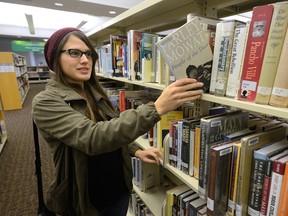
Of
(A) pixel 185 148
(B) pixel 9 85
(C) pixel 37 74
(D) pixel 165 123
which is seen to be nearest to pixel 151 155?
(D) pixel 165 123

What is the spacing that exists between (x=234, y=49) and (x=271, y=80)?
0.16m

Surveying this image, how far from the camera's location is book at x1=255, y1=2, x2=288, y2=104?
520 mm

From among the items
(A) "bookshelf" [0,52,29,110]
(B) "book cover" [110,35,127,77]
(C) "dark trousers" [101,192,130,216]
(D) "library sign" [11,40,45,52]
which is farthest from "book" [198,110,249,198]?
(D) "library sign" [11,40,45,52]

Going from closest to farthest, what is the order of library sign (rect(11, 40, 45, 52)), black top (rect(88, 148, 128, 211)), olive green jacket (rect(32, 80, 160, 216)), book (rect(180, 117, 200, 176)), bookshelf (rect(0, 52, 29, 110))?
1. olive green jacket (rect(32, 80, 160, 216))
2. book (rect(180, 117, 200, 176))
3. black top (rect(88, 148, 128, 211))
4. bookshelf (rect(0, 52, 29, 110))
5. library sign (rect(11, 40, 45, 52))

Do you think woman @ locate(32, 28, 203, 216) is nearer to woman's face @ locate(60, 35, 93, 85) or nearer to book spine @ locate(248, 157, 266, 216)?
woman's face @ locate(60, 35, 93, 85)

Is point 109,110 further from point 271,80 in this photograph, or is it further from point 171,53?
point 271,80

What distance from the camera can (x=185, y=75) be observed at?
0.77 meters

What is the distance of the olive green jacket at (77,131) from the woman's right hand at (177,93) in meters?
0.04

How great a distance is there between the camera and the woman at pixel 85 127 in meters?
0.75

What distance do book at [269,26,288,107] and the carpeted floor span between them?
219 centimetres

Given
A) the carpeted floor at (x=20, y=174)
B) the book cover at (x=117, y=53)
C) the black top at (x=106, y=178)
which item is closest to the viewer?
the black top at (x=106, y=178)

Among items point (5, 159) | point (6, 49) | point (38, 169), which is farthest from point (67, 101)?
point (6, 49)

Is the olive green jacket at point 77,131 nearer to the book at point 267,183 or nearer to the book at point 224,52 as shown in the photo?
the book at point 224,52

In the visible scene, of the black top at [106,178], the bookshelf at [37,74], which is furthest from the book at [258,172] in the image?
the bookshelf at [37,74]
